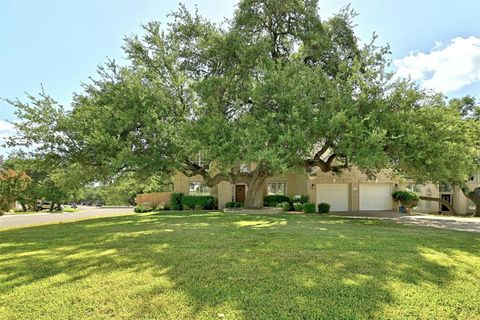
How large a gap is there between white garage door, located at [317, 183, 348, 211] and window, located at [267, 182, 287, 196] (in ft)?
12.1

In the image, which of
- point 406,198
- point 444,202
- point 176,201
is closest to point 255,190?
point 176,201

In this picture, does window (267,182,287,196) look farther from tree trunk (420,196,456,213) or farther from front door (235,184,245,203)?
tree trunk (420,196,456,213)

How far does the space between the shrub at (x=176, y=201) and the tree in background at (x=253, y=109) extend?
→ 9.61 meters

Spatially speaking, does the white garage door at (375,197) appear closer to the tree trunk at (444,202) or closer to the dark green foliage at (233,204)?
the tree trunk at (444,202)

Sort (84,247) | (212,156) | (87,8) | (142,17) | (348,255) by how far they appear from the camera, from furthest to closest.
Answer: (142,17) → (212,156) → (87,8) → (84,247) → (348,255)

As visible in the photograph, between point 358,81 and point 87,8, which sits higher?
point 87,8

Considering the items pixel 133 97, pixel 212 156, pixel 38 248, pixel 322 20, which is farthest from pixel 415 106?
pixel 38 248

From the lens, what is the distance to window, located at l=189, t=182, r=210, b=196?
29417 millimetres

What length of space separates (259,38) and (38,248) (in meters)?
14.7

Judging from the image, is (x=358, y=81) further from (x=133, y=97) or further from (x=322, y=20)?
(x=133, y=97)

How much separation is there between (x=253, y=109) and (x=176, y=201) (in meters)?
15.2

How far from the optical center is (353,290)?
5.06m

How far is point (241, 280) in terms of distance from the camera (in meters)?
5.45

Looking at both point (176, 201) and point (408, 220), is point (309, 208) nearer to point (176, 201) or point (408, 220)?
point (408, 220)
